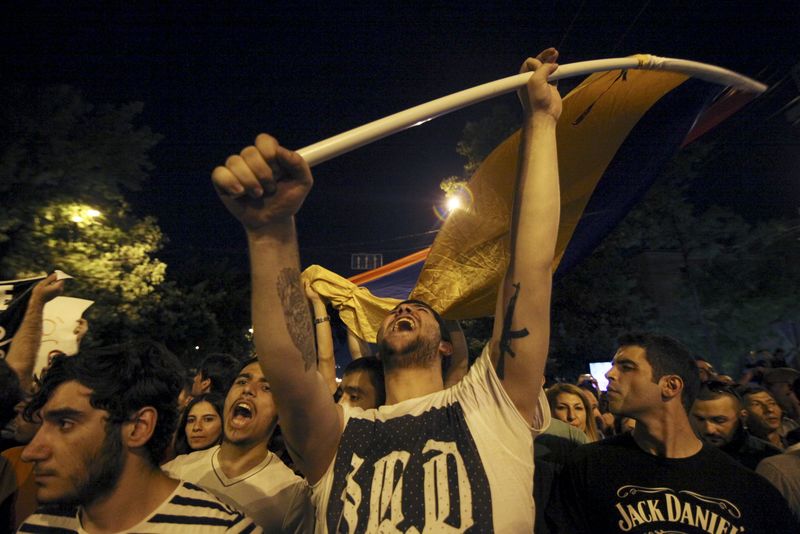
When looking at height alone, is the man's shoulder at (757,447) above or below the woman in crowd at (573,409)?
below

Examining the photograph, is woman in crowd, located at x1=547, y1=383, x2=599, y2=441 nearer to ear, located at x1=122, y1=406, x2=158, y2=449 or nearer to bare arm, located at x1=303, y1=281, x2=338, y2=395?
bare arm, located at x1=303, y1=281, x2=338, y2=395

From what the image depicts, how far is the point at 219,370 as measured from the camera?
5.14 meters

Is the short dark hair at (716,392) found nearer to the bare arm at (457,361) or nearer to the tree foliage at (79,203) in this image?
the bare arm at (457,361)

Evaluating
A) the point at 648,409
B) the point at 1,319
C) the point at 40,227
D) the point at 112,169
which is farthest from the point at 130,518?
the point at 112,169

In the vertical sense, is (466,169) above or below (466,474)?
above

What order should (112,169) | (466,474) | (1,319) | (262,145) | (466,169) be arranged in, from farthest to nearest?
(466,169)
(112,169)
(1,319)
(466,474)
(262,145)

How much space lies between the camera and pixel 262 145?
1631 millimetres

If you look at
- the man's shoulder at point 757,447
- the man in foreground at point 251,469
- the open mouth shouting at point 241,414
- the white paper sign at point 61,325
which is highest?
the white paper sign at point 61,325

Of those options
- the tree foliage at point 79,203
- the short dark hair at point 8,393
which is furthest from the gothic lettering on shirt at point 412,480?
the tree foliage at point 79,203

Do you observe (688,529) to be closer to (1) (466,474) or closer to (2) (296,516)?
(1) (466,474)

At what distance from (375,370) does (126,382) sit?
154 cm

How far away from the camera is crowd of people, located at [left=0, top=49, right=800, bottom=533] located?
6.33 ft

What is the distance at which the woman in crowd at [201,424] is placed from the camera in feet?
13.0

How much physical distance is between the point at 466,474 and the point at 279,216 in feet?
4.09
